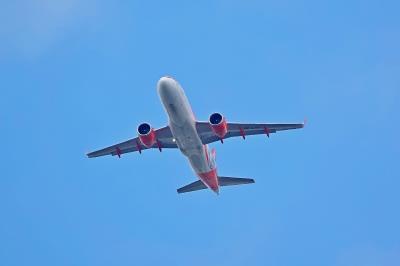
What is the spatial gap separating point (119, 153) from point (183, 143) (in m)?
9.05

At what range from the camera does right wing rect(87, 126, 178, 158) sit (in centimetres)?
6631

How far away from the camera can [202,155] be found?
65625mm

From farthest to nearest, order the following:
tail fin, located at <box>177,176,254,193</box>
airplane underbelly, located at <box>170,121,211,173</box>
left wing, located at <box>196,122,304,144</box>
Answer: tail fin, located at <box>177,176,254,193</box> → left wing, located at <box>196,122,304,144</box> → airplane underbelly, located at <box>170,121,211,173</box>

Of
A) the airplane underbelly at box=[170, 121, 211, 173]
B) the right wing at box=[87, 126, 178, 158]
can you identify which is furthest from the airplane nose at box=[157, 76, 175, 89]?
the right wing at box=[87, 126, 178, 158]

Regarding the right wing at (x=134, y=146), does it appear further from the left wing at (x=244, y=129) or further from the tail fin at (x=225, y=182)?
the tail fin at (x=225, y=182)

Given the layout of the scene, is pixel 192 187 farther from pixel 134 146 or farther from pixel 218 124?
pixel 218 124

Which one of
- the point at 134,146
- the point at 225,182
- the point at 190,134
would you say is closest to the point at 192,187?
the point at 225,182

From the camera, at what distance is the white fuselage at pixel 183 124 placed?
2313 inches

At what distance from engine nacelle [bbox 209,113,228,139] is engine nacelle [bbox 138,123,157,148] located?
17.3ft

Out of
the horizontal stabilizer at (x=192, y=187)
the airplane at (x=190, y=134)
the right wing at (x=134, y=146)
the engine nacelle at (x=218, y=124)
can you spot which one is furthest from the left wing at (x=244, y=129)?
the horizontal stabilizer at (x=192, y=187)

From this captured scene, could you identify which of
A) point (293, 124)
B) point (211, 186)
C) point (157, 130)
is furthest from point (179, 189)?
point (293, 124)

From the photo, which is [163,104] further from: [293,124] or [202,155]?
[293,124]

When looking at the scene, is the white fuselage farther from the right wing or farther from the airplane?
the right wing

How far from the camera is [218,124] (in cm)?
6203
